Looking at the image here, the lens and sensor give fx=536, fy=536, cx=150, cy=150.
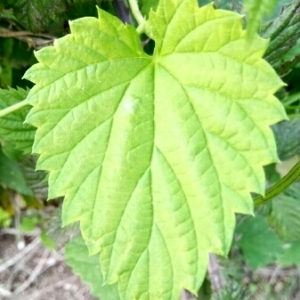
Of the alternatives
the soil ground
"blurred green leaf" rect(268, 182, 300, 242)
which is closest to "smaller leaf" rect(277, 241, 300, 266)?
"blurred green leaf" rect(268, 182, 300, 242)

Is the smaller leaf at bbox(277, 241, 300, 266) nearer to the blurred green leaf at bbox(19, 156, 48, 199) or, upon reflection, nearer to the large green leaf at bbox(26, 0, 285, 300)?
the blurred green leaf at bbox(19, 156, 48, 199)

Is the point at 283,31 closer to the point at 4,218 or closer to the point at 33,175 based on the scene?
the point at 33,175

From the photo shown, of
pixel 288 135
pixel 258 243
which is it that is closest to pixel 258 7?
pixel 288 135

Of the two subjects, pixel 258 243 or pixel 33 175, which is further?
pixel 258 243

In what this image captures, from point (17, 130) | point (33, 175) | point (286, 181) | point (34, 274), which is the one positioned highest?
point (286, 181)

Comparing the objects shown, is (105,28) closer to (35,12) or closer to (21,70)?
(35,12)

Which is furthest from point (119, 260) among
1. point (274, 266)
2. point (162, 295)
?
point (274, 266)

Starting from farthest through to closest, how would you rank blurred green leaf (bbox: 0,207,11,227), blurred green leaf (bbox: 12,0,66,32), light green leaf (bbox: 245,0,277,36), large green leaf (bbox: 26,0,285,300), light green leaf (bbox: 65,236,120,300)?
blurred green leaf (bbox: 0,207,11,227), light green leaf (bbox: 65,236,120,300), blurred green leaf (bbox: 12,0,66,32), large green leaf (bbox: 26,0,285,300), light green leaf (bbox: 245,0,277,36)
